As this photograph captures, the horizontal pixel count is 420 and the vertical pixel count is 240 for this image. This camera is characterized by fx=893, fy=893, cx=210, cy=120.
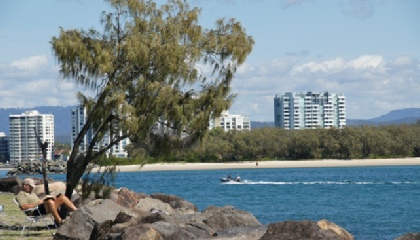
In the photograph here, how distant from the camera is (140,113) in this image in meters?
24.8

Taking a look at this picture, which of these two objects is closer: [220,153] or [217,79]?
[217,79]

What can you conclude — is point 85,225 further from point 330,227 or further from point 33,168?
point 33,168

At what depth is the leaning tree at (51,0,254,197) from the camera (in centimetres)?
2464

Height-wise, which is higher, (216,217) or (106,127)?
(106,127)

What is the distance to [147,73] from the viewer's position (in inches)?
987

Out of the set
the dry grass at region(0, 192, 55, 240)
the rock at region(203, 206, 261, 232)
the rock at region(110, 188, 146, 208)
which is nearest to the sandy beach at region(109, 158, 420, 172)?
the rock at region(110, 188, 146, 208)

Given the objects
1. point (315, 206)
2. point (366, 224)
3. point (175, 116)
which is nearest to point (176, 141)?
point (175, 116)

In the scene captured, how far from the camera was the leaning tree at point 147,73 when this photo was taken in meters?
24.6

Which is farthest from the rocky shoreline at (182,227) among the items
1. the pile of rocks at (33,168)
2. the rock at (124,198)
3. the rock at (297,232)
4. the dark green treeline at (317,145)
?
the dark green treeline at (317,145)

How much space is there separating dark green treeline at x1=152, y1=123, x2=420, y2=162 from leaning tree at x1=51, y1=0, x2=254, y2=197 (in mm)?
95090

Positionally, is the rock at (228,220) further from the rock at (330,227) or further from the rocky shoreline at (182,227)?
the rock at (330,227)

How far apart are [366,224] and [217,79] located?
10062 mm

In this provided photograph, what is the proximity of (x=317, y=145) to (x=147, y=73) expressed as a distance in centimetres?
10100

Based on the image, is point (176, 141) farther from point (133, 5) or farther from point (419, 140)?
point (419, 140)
